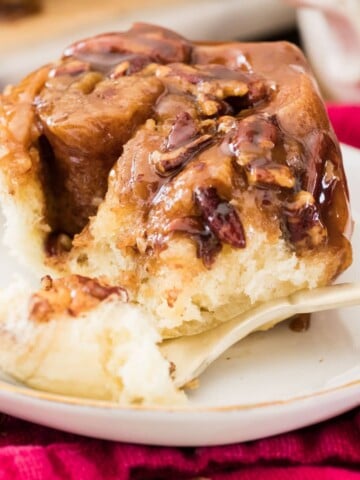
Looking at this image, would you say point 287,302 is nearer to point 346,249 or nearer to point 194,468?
point 346,249

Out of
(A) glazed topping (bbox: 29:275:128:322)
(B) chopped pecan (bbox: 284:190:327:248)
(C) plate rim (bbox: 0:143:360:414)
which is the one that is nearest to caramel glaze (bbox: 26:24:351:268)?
(B) chopped pecan (bbox: 284:190:327:248)

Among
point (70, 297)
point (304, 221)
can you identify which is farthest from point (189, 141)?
point (70, 297)

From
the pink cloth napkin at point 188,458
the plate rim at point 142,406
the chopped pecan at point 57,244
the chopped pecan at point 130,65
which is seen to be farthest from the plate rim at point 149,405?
the chopped pecan at point 130,65

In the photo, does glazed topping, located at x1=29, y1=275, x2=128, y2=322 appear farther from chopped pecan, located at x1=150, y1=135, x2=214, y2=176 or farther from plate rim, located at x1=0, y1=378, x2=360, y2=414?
chopped pecan, located at x1=150, y1=135, x2=214, y2=176

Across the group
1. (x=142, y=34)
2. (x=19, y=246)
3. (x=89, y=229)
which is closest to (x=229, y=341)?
(x=89, y=229)

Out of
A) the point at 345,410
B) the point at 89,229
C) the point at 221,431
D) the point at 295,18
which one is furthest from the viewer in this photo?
the point at 295,18

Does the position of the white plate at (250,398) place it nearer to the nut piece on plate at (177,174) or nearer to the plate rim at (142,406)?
the plate rim at (142,406)
